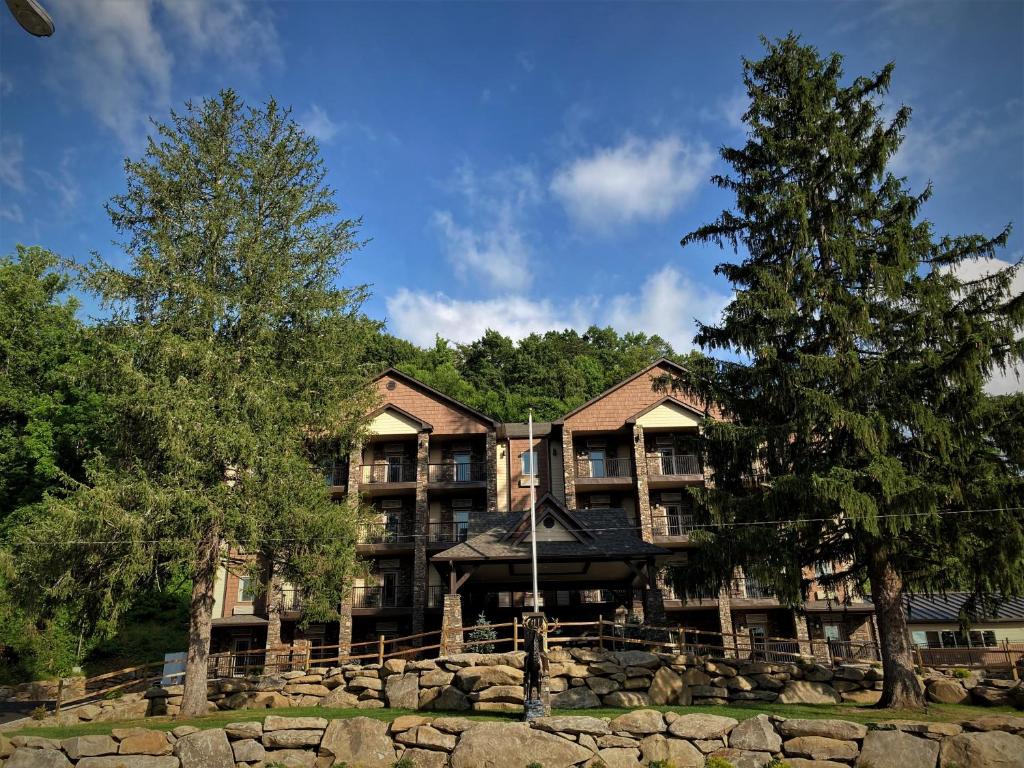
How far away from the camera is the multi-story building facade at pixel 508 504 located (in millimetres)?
27828

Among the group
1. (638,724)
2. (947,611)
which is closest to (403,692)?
(638,724)

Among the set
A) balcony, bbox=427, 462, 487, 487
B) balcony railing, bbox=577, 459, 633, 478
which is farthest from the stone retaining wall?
balcony railing, bbox=577, 459, 633, 478

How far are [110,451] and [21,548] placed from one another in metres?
3.23

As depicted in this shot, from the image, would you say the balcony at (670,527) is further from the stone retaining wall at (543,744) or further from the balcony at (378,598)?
the stone retaining wall at (543,744)

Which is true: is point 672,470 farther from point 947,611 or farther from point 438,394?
point 947,611

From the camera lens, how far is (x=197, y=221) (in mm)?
20000

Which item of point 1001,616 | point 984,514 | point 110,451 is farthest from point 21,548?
point 1001,616

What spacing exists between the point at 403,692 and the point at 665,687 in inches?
246

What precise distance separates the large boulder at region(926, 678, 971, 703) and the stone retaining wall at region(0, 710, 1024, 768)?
12.4 ft

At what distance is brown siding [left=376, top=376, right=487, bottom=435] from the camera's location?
1252 inches

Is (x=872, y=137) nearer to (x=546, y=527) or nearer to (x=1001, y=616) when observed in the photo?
(x=546, y=527)

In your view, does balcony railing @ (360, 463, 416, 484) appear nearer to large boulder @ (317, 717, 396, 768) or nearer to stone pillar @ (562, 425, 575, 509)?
stone pillar @ (562, 425, 575, 509)

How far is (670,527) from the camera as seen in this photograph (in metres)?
30.8

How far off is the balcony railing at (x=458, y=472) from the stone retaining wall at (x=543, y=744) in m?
17.7
